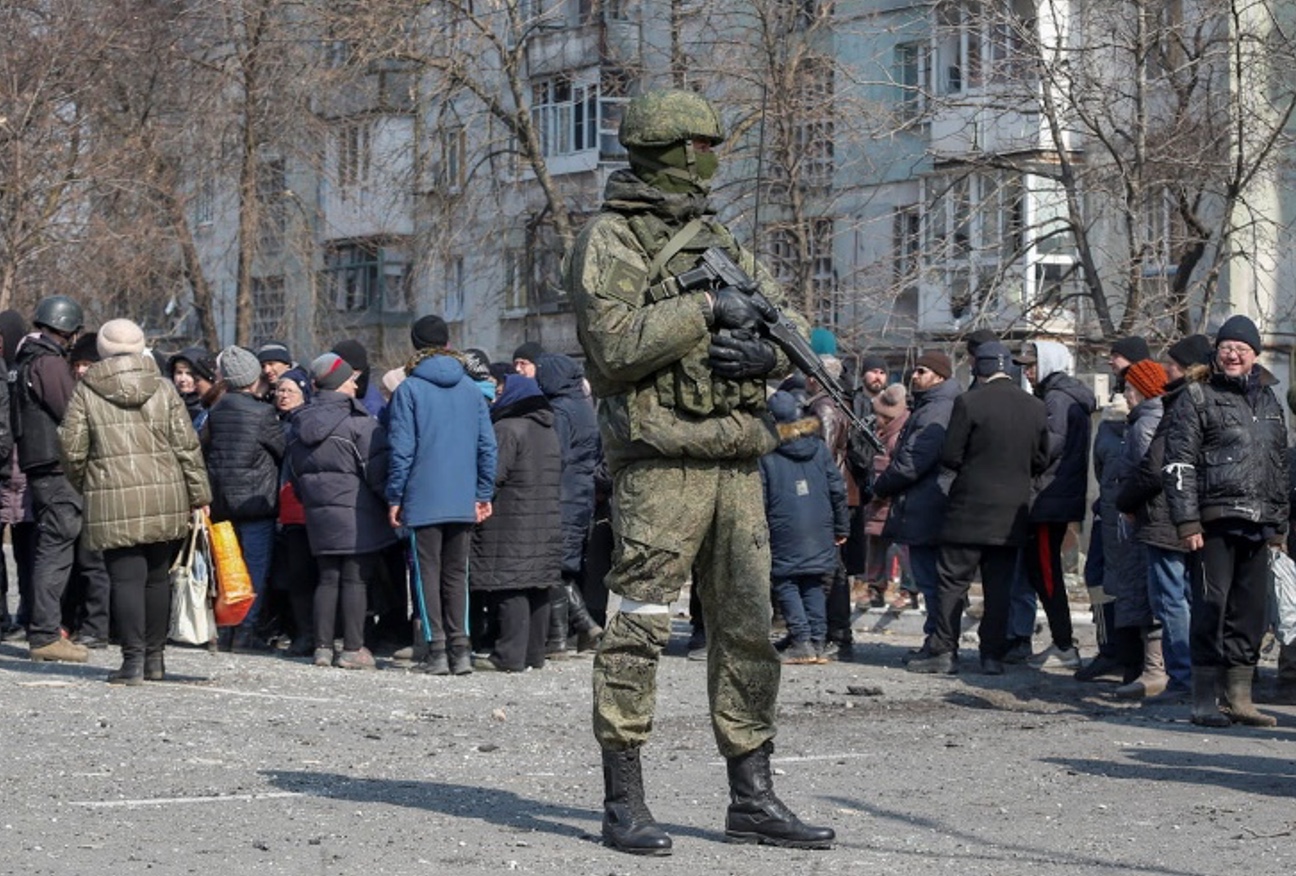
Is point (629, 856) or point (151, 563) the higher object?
point (151, 563)

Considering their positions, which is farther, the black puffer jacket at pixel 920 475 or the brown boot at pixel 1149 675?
the black puffer jacket at pixel 920 475

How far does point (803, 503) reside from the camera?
1436 centimetres

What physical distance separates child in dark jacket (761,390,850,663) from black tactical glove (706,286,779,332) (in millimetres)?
6686

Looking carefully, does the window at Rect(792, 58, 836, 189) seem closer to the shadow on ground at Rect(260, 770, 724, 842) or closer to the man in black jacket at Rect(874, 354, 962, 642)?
the man in black jacket at Rect(874, 354, 962, 642)

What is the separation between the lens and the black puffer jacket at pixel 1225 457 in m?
11.3

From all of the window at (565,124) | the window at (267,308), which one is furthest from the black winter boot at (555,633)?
the window at (565,124)

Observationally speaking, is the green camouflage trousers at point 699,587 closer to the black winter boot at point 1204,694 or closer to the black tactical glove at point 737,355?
the black tactical glove at point 737,355

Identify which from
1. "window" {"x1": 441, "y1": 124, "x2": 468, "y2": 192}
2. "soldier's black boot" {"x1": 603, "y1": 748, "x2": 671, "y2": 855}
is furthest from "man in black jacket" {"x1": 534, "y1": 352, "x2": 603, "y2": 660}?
"window" {"x1": 441, "y1": 124, "x2": 468, "y2": 192}

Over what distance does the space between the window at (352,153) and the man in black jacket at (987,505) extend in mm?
21740

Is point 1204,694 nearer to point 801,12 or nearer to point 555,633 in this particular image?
point 555,633

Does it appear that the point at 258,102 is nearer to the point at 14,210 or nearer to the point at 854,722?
the point at 14,210

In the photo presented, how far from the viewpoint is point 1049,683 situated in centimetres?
1354

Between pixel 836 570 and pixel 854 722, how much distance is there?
3.16 meters

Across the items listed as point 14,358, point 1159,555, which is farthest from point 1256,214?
point 14,358
